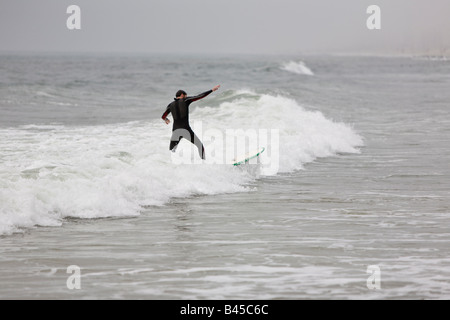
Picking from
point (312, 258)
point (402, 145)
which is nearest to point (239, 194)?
point (312, 258)

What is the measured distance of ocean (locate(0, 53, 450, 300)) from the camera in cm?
696

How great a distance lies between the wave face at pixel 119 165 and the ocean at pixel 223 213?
36mm

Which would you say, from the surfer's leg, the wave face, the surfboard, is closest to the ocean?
the wave face

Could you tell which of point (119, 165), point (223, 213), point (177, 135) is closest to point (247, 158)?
point (177, 135)

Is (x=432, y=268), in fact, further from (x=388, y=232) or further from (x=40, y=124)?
(x=40, y=124)

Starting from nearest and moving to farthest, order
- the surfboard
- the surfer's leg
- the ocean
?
1. the ocean
2. the surfer's leg
3. the surfboard

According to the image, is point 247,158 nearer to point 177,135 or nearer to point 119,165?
point 177,135

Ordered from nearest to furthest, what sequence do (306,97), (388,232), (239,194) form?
(388,232) < (239,194) < (306,97)

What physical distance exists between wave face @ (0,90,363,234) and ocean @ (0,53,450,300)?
0.12 feet

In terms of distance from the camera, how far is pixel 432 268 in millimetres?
7434

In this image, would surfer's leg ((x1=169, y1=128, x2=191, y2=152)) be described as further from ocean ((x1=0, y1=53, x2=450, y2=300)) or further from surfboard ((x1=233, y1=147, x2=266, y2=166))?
surfboard ((x1=233, y1=147, x2=266, y2=166))

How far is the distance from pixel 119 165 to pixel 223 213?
3228 millimetres

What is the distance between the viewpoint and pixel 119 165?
12828 mm

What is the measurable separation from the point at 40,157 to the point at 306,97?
2339 cm
